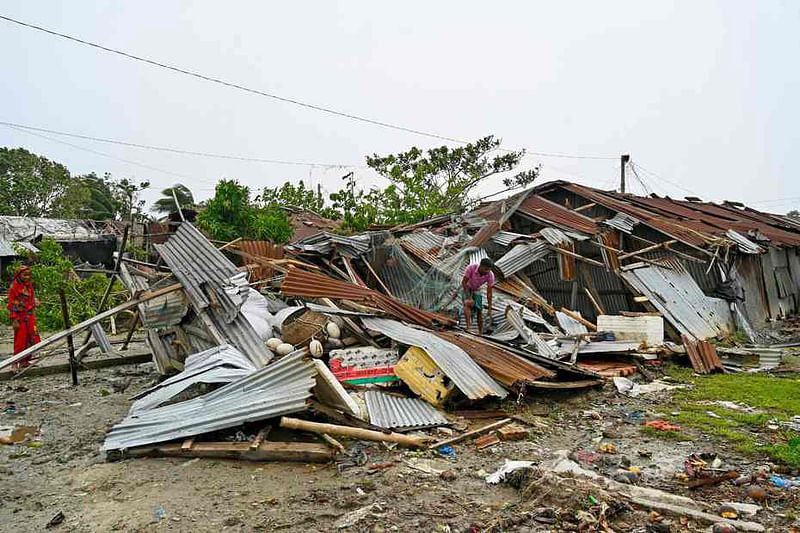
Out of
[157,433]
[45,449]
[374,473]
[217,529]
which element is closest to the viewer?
[217,529]

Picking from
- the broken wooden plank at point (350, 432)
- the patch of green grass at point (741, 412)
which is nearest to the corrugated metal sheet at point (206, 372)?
the broken wooden plank at point (350, 432)

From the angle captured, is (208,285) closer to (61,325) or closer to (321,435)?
(321,435)

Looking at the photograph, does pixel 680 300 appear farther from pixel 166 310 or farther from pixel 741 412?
pixel 166 310

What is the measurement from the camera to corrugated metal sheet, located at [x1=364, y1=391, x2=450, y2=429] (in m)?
5.54

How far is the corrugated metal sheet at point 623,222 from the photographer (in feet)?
41.7

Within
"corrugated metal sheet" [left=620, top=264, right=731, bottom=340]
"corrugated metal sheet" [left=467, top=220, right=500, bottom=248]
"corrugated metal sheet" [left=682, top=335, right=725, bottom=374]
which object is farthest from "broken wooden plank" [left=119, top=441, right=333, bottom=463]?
"corrugated metal sheet" [left=620, top=264, right=731, bottom=340]

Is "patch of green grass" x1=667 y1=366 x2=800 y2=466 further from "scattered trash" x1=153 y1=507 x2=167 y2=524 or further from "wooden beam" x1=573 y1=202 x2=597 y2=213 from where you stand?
"wooden beam" x1=573 y1=202 x2=597 y2=213

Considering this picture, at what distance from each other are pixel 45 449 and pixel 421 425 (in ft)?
12.0

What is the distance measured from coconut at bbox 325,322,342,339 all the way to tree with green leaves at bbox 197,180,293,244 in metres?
7.65

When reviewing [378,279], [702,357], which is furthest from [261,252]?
[702,357]

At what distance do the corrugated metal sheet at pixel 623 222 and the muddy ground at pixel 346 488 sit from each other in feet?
23.9

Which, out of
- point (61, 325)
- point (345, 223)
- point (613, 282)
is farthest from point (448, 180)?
point (61, 325)

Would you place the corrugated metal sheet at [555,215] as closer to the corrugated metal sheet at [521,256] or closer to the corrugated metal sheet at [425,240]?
the corrugated metal sheet at [521,256]

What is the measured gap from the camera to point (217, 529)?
374 cm
